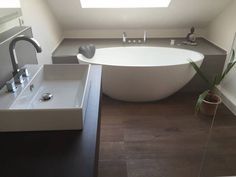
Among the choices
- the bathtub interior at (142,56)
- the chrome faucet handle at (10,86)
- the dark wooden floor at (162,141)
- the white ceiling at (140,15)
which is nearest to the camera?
the chrome faucet handle at (10,86)

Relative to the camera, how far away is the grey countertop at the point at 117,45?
313cm

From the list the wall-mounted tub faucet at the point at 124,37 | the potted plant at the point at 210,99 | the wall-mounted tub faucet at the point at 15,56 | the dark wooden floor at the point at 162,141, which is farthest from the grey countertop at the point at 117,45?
the wall-mounted tub faucet at the point at 15,56

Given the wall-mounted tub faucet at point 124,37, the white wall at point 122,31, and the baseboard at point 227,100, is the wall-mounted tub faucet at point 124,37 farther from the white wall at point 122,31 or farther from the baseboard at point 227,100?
the baseboard at point 227,100

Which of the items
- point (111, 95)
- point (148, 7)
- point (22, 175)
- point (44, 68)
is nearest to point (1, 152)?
point (22, 175)

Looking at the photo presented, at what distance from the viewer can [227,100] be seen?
2.96m

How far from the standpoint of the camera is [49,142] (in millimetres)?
960

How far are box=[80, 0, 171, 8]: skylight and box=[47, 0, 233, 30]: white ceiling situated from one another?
0.18ft

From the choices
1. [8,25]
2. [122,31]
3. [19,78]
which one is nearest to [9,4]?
[8,25]

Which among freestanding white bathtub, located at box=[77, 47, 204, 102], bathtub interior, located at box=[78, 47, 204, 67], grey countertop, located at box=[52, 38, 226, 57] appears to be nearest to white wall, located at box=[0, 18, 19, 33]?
freestanding white bathtub, located at box=[77, 47, 204, 102]

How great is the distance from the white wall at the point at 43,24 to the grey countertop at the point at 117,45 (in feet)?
0.47

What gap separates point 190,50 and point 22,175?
2.95m

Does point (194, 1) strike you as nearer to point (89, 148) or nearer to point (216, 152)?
point (216, 152)

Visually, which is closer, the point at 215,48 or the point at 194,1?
the point at 194,1

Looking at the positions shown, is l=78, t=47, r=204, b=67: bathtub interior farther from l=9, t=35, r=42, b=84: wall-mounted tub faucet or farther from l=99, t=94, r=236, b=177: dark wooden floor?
l=9, t=35, r=42, b=84: wall-mounted tub faucet
